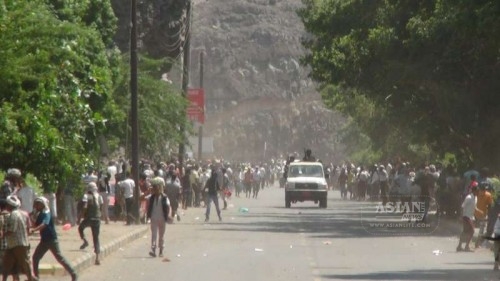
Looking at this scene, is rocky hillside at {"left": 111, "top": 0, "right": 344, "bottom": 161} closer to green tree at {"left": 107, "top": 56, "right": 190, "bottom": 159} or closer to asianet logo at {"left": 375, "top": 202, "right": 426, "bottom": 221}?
asianet logo at {"left": 375, "top": 202, "right": 426, "bottom": 221}

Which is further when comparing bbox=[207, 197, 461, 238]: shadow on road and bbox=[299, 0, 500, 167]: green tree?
bbox=[299, 0, 500, 167]: green tree

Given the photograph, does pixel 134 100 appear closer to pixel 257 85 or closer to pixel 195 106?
pixel 195 106

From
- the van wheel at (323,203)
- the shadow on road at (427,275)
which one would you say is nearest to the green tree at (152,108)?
the van wheel at (323,203)

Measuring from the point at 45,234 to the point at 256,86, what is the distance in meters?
138

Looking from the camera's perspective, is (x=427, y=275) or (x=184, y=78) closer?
(x=427, y=275)

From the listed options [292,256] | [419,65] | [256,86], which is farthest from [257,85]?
[292,256]

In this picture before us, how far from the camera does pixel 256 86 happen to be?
160 m

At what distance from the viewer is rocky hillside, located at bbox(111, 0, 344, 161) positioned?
151 meters

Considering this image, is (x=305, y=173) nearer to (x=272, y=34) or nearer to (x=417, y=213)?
(x=417, y=213)

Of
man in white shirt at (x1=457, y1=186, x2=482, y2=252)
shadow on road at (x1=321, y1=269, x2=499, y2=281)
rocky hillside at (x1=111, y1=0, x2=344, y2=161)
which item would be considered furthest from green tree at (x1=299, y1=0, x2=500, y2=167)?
rocky hillside at (x1=111, y1=0, x2=344, y2=161)

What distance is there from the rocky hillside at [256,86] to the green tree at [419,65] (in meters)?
95.8

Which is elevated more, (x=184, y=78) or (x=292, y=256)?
(x=184, y=78)

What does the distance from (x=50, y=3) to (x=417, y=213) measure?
1856 cm

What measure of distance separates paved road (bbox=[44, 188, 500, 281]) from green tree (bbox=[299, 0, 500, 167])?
4594mm
